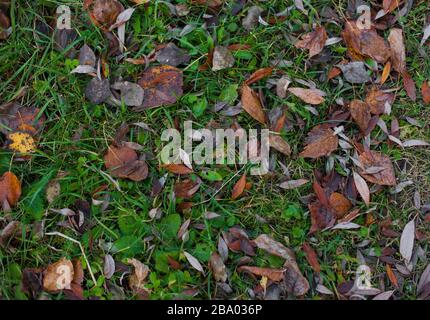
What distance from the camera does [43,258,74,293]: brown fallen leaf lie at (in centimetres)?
230

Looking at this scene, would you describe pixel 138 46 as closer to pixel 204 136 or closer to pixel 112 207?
pixel 204 136

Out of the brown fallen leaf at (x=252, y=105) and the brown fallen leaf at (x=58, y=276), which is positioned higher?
the brown fallen leaf at (x=252, y=105)

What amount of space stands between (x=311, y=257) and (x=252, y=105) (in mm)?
761

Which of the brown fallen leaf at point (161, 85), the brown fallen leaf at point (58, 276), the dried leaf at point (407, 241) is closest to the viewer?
the brown fallen leaf at point (58, 276)

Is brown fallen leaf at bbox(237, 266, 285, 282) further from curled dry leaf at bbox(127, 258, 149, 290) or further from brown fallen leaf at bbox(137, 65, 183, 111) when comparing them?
brown fallen leaf at bbox(137, 65, 183, 111)

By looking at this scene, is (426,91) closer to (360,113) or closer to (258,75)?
(360,113)

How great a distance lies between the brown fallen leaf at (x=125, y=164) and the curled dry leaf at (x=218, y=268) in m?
0.49

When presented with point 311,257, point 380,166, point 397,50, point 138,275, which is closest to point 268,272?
point 311,257

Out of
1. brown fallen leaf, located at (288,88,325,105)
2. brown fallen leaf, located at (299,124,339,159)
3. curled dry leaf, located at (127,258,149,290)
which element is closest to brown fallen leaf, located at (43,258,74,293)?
curled dry leaf, located at (127,258,149,290)

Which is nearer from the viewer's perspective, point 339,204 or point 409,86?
point 339,204

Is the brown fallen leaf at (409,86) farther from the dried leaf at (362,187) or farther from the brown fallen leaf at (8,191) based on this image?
the brown fallen leaf at (8,191)

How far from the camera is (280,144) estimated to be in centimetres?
250

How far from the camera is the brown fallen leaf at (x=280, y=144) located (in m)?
2.49

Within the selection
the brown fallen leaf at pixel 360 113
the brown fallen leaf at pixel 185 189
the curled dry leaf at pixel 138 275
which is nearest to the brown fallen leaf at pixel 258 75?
the brown fallen leaf at pixel 360 113
